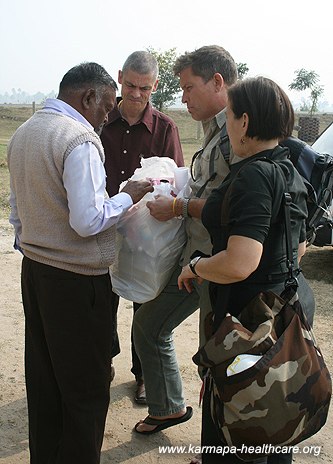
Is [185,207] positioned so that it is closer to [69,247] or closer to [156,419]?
[69,247]

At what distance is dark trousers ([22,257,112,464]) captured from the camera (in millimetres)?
2590

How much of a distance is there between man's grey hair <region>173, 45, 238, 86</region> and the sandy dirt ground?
6.59ft

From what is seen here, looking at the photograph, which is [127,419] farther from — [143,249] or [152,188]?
[152,188]

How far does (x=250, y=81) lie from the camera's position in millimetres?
2207

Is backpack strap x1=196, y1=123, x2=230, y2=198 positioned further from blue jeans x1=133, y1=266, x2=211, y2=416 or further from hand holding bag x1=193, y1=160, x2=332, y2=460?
hand holding bag x1=193, y1=160, x2=332, y2=460

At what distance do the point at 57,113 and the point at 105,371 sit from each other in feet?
3.77

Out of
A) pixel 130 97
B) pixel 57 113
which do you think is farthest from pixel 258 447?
pixel 130 97

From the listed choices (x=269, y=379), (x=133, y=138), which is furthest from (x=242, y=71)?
(x=269, y=379)

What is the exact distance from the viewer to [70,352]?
8.61ft

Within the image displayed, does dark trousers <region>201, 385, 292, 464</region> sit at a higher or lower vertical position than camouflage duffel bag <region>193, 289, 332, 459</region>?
lower

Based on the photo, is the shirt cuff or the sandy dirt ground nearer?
the shirt cuff

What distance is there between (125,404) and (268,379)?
80.3 inches

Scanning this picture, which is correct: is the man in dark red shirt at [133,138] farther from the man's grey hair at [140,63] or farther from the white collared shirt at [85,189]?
the white collared shirt at [85,189]

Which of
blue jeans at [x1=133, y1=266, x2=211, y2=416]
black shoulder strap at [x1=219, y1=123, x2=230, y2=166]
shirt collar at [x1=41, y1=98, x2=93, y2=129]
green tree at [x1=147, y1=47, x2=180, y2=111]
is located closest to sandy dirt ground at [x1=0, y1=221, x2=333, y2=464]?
blue jeans at [x1=133, y1=266, x2=211, y2=416]
